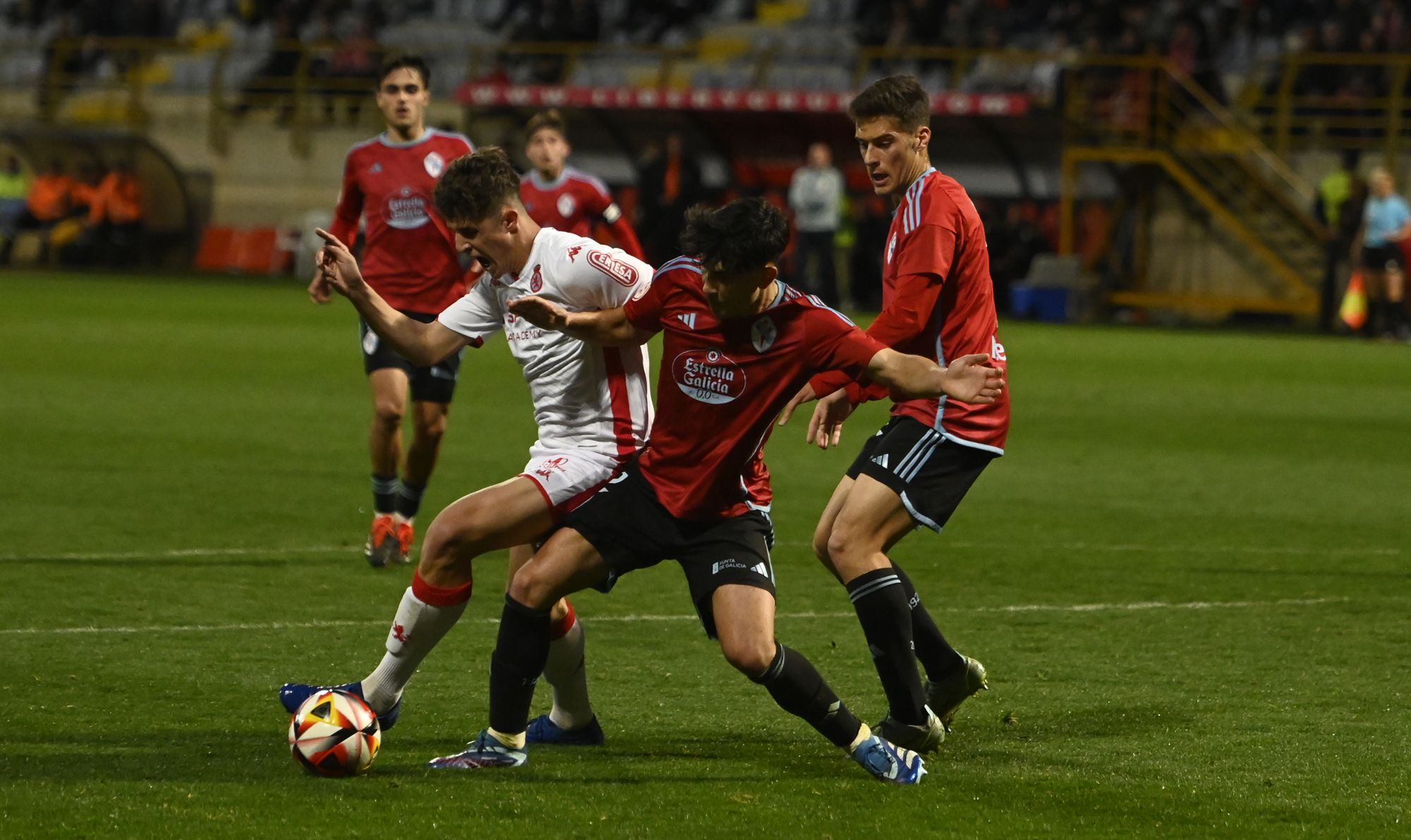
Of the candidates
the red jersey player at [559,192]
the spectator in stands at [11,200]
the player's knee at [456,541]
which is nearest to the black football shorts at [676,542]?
the player's knee at [456,541]

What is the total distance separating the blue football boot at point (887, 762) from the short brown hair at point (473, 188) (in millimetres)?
1710

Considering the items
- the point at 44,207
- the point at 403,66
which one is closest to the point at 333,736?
the point at 403,66

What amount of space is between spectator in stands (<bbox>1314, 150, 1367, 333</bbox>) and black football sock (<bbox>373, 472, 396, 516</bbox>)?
662 inches

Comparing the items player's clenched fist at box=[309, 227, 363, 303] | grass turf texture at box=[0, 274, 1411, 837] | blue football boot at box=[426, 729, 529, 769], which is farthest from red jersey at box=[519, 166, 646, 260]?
blue football boot at box=[426, 729, 529, 769]

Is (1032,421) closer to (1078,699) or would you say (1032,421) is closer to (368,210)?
(368,210)

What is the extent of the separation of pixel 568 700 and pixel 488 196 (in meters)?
1.36

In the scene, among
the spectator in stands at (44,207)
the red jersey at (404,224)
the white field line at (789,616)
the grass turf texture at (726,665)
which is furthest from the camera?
the spectator in stands at (44,207)

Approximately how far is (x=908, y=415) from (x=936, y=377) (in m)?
0.60

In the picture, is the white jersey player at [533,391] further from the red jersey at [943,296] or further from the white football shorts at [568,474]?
the red jersey at [943,296]

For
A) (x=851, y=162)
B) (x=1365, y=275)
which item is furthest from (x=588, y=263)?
(x=851, y=162)

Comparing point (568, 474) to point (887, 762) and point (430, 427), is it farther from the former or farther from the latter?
point (430, 427)

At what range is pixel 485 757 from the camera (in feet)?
16.8

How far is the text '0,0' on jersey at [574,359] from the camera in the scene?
17.8 ft

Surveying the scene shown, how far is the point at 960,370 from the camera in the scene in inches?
194
